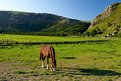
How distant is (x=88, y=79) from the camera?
24.0 meters

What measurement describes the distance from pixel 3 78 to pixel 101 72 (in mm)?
9597

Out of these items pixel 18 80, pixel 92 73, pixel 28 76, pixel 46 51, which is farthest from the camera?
pixel 46 51

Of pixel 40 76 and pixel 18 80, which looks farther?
pixel 40 76

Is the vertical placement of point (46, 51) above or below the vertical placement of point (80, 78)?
above

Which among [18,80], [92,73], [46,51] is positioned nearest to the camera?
[18,80]

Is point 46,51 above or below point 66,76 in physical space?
above

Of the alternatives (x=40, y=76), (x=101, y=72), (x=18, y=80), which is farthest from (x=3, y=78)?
(x=101, y=72)

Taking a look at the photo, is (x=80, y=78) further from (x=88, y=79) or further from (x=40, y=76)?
(x=40, y=76)

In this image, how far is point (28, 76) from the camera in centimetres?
2498

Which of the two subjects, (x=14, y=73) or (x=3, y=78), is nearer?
(x=3, y=78)

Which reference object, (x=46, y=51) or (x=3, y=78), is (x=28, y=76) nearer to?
(x=3, y=78)

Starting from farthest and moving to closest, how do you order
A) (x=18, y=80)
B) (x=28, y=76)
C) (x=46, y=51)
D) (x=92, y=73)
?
(x=46, y=51) < (x=92, y=73) < (x=28, y=76) < (x=18, y=80)

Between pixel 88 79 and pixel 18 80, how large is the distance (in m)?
5.59

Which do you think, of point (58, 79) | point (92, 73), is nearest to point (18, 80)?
point (58, 79)
